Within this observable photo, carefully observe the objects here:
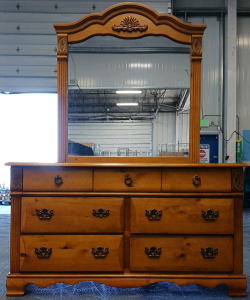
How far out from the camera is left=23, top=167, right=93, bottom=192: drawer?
1.76 m

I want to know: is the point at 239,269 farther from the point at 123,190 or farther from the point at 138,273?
the point at 123,190

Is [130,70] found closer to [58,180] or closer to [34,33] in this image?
[34,33]

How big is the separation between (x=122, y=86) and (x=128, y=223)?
135 inches

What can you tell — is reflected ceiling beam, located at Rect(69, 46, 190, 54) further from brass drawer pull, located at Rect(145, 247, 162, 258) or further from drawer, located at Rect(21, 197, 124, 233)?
brass drawer pull, located at Rect(145, 247, 162, 258)

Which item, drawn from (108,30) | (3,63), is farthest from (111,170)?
(3,63)

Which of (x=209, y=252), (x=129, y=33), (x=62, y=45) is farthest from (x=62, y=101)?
(x=209, y=252)

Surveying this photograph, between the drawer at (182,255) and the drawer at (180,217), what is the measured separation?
0.08 m

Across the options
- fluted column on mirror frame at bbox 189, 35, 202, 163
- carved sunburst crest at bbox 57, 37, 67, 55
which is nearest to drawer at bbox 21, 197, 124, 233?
fluted column on mirror frame at bbox 189, 35, 202, 163

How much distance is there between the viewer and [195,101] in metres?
2.12

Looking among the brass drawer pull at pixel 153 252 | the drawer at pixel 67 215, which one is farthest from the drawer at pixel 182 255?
the drawer at pixel 67 215

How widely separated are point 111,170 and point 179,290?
1079 millimetres

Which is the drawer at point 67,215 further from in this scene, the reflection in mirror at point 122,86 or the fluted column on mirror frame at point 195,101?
the fluted column on mirror frame at point 195,101

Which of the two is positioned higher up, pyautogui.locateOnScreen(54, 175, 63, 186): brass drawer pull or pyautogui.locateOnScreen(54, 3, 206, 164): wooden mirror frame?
pyautogui.locateOnScreen(54, 3, 206, 164): wooden mirror frame

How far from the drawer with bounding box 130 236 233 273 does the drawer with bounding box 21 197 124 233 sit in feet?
0.90
